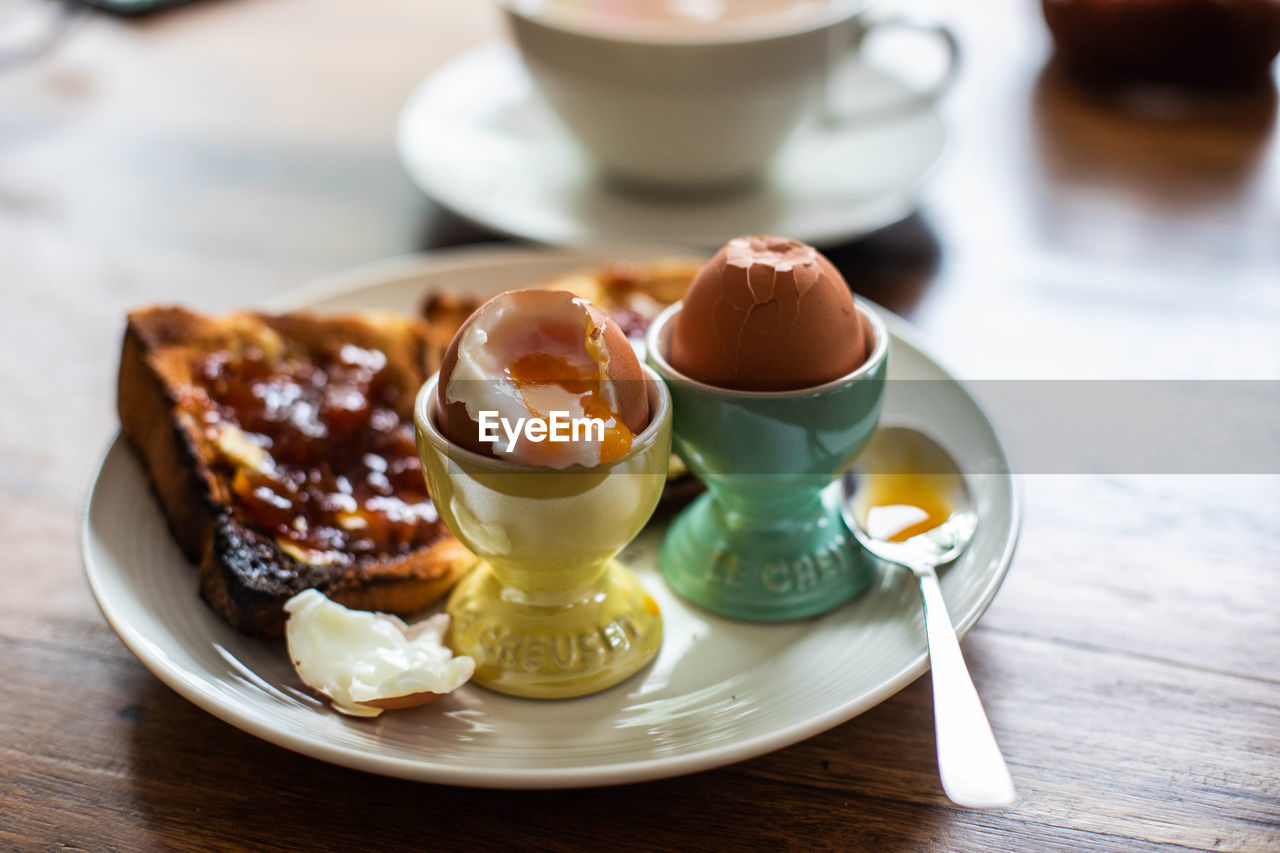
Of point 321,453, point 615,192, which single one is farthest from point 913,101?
point 321,453

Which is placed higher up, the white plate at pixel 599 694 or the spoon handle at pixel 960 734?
the spoon handle at pixel 960 734

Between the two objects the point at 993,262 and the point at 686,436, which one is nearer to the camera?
the point at 686,436

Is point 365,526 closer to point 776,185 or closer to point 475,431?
point 475,431

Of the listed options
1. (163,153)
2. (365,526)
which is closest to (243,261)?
(163,153)

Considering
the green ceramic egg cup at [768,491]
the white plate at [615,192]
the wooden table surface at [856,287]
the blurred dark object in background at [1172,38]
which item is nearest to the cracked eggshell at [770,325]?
the green ceramic egg cup at [768,491]

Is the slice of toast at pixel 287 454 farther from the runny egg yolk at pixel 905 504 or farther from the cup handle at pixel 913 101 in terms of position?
the cup handle at pixel 913 101
